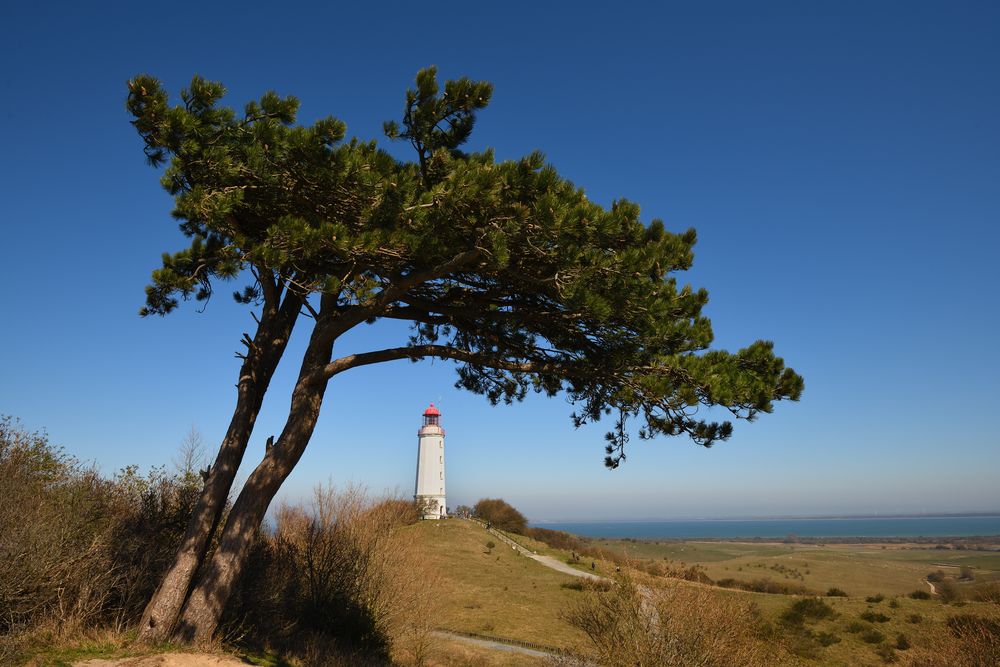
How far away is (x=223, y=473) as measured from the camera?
952cm

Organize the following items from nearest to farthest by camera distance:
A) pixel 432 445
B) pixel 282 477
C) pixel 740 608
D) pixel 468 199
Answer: pixel 468 199 → pixel 282 477 → pixel 740 608 → pixel 432 445

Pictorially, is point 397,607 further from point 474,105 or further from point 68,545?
point 474,105

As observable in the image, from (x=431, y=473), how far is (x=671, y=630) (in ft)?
125

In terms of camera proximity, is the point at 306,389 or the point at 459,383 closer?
the point at 306,389

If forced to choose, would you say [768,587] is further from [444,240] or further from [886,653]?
[444,240]

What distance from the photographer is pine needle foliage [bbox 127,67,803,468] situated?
756 cm

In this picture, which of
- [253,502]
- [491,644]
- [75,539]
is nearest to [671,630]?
[253,502]

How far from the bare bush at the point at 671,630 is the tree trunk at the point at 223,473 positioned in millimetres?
7635

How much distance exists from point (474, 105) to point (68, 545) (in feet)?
30.9

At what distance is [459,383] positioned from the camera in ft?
39.0

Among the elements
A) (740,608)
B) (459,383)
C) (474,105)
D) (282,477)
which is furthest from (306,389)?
(740,608)

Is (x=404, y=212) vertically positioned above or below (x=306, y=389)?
above

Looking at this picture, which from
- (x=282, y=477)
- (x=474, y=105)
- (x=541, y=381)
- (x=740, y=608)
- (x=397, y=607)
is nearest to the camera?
(x=474, y=105)

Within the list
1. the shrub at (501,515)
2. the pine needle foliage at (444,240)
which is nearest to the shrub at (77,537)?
the pine needle foliage at (444,240)
